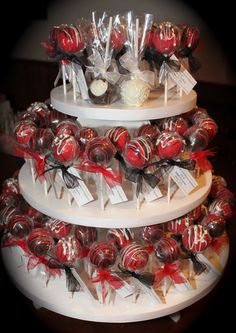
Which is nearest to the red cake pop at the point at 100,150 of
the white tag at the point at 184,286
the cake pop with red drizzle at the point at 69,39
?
the cake pop with red drizzle at the point at 69,39

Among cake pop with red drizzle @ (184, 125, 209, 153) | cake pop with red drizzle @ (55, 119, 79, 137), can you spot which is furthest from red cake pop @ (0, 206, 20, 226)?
cake pop with red drizzle @ (184, 125, 209, 153)

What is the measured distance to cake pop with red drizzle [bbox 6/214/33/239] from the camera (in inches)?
54.4

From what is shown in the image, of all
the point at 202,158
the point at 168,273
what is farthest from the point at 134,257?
the point at 202,158

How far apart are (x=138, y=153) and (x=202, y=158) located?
1.55 feet

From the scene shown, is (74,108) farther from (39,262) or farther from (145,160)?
(39,262)

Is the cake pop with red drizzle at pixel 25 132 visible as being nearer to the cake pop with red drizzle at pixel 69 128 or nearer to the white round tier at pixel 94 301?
the cake pop with red drizzle at pixel 69 128

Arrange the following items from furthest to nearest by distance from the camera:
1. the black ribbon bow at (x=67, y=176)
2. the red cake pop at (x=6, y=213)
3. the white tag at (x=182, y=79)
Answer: the red cake pop at (x=6, y=213) < the white tag at (x=182, y=79) < the black ribbon bow at (x=67, y=176)

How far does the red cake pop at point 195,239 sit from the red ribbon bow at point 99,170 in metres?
0.32

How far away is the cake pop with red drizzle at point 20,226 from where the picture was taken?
138 centimetres

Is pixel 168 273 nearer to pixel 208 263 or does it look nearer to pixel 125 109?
pixel 208 263

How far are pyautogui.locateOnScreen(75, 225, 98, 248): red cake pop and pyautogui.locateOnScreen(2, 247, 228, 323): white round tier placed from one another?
20 cm

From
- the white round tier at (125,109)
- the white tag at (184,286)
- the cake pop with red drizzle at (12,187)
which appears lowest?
the white tag at (184,286)

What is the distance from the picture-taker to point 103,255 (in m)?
1.22

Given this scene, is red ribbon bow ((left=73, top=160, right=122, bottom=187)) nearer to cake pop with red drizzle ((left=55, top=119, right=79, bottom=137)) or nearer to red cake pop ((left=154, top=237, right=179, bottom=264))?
cake pop with red drizzle ((left=55, top=119, right=79, bottom=137))
